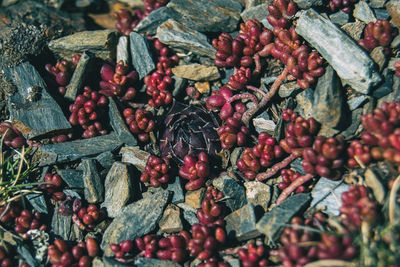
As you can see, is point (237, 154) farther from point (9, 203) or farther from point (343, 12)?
point (9, 203)

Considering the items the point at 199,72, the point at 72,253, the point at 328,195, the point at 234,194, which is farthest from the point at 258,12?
the point at 72,253

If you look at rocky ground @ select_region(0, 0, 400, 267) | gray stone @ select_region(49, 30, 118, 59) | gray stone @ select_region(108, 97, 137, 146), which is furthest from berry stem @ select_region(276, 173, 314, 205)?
gray stone @ select_region(49, 30, 118, 59)

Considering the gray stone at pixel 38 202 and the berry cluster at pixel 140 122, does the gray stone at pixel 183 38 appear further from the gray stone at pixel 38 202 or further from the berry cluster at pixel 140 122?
the gray stone at pixel 38 202

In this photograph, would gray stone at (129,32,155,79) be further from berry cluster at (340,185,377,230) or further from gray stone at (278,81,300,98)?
berry cluster at (340,185,377,230)

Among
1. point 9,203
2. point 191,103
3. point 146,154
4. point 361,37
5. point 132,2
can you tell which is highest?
point 361,37

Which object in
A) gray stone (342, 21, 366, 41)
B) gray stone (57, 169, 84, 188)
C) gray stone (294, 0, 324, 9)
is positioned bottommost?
gray stone (57, 169, 84, 188)

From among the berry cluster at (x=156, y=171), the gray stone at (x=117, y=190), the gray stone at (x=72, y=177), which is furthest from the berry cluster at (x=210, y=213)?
the gray stone at (x=72, y=177)

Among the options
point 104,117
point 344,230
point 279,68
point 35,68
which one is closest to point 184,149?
point 104,117
